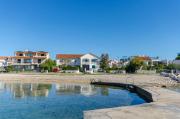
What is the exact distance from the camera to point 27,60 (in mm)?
97438

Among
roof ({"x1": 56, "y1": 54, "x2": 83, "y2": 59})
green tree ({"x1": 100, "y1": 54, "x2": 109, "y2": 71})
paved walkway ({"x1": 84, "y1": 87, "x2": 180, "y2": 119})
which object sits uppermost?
roof ({"x1": 56, "y1": 54, "x2": 83, "y2": 59})

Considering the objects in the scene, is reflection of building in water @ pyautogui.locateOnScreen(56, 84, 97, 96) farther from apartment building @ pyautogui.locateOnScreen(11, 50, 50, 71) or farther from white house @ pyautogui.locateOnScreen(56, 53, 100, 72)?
apartment building @ pyautogui.locateOnScreen(11, 50, 50, 71)

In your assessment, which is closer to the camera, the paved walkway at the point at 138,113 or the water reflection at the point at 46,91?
the paved walkway at the point at 138,113

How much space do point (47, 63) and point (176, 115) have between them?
73322 millimetres

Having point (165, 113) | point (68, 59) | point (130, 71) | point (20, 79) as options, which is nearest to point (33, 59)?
point (68, 59)

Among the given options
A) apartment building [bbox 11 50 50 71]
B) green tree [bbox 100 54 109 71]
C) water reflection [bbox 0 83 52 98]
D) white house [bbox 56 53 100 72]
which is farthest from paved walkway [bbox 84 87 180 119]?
apartment building [bbox 11 50 50 71]

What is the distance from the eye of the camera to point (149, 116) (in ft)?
46.1

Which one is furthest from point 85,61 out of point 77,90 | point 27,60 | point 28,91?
point 28,91

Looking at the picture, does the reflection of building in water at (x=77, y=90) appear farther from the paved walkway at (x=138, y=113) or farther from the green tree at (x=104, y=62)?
the green tree at (x=104, y=62)

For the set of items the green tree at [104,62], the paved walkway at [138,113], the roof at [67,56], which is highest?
the roof at [67,56]

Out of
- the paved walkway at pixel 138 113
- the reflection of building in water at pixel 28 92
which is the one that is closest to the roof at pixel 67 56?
the reflection of building in water at pixel 28 92

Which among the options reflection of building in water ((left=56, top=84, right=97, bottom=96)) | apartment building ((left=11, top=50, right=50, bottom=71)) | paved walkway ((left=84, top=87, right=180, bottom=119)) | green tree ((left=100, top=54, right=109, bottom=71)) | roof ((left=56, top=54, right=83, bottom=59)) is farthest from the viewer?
roof ((left=56, top=54, right=83, bottom=59))

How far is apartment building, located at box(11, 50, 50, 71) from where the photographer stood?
96.8 meters

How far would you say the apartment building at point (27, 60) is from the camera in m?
96.8
